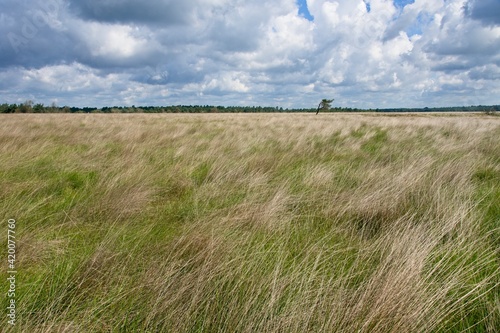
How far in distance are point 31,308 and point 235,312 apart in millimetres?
1089

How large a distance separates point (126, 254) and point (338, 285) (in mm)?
1432

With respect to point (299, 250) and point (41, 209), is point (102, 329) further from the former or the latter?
point (41, 209)

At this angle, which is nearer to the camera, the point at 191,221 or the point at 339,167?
the point at 191,221

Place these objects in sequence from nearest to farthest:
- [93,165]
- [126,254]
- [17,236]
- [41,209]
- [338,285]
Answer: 1. [338,285]
2. [126,254]
3. [17,236]
4. [41,209]
5. [93,165]

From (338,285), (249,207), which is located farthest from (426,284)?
(249,207)

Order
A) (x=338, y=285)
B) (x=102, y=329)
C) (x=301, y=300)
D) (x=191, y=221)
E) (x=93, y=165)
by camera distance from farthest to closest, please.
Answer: (x=93, y=165) < (x=191, y=221) < (x=338, y=285) < (x=301, y=300) < (x=102, y=329)

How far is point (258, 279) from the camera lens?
1619mm

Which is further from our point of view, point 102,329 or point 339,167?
point 339,167

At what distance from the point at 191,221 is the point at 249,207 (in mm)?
574

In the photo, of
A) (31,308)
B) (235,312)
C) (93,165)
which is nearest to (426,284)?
(235,312)

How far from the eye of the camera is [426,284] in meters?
1.53

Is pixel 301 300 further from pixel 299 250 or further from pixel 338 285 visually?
pixel 299 250

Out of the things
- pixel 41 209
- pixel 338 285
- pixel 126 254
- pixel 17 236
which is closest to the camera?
pixel 338 285

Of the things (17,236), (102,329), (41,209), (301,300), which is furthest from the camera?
(41,209)
